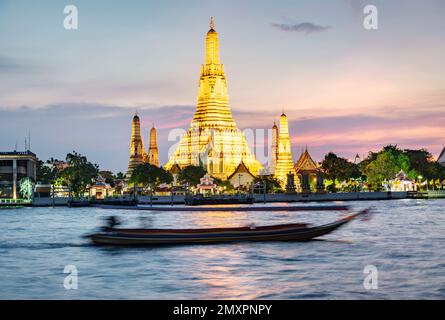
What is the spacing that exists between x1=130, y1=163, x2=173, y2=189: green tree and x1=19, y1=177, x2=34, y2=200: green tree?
18.1 metres

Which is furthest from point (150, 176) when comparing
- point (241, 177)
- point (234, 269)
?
point (234, 269)

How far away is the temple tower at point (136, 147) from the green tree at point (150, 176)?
781 inches

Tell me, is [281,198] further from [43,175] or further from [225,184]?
[43,175]

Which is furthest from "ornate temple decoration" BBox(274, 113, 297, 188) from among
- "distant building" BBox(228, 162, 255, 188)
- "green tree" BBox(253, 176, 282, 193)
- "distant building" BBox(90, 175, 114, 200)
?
"distant building" BBox(90, 175, 114, 200)

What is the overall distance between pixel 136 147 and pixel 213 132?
20306 mm

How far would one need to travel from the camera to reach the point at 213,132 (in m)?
139

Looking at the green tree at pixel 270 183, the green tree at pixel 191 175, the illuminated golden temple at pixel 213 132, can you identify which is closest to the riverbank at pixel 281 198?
the green tree at pixel 191 175

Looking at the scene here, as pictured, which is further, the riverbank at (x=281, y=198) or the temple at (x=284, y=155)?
the temple at (x=284, y=155)

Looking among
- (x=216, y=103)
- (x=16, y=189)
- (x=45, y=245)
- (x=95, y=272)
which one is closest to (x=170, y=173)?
(x=216, y=103)

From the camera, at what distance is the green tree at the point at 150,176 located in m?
125

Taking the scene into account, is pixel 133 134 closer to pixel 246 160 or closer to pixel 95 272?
pixel 246 160

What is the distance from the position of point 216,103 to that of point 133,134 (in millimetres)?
22722

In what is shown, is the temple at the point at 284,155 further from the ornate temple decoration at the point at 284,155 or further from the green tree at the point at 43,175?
the green tree at the point at 43,175
